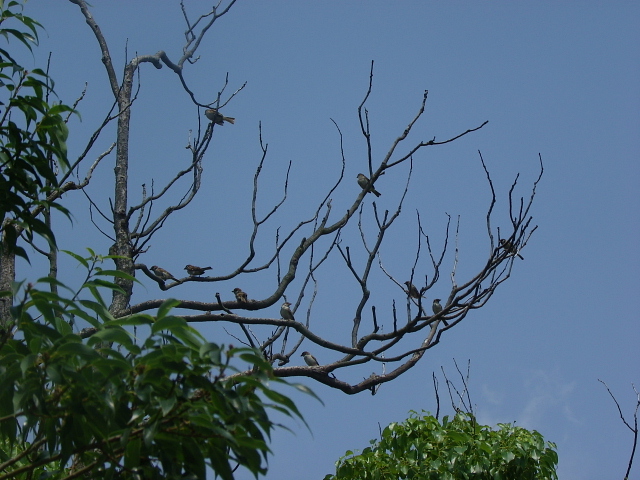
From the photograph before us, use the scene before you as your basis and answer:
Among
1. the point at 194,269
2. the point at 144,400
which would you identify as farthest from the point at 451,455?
the point at 194,269

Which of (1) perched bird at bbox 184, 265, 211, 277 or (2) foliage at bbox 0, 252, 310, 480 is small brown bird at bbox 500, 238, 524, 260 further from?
(1) perched bird at bbox 184, 265, 211, 277

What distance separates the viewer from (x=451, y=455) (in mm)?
6035

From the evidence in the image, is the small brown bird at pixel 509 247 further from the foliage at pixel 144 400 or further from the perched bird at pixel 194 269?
the perched bird at pixel 194 269

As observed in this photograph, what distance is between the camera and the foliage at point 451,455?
19.8 ft

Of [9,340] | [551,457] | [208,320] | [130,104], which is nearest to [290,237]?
[208,320]

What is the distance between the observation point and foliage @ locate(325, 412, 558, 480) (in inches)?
238

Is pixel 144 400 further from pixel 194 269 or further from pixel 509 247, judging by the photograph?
pixel 194 269

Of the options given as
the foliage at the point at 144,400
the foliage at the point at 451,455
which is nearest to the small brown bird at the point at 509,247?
the foliage at the point at 451,455

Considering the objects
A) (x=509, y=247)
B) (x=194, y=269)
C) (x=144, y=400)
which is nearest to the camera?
(x=144, y=400)

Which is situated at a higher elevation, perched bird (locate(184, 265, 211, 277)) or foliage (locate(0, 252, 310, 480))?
perched bird (locate(184, 265, 211, 277))

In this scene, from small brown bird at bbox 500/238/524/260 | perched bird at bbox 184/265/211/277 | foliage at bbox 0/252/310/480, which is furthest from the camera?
perched bird at bbox 184/265/211/277

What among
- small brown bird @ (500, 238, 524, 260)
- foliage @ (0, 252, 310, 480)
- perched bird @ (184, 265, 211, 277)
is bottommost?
foliage @ (0, 252, 310, 480)

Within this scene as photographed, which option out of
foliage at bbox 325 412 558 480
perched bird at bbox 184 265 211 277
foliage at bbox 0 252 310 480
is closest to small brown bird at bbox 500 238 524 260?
foliage at bbox 325 412 558 480

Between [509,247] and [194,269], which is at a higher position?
[194,269]
